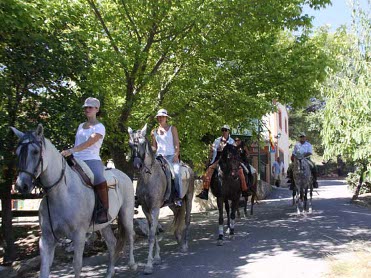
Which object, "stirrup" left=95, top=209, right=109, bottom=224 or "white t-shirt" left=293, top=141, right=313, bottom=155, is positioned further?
"white t-shirt" left=293, top=141, right=313, bottom=155

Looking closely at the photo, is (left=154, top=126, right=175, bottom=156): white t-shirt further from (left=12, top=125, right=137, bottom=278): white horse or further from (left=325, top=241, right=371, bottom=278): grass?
(left=325, top=241, right=371, bottom=278): grass

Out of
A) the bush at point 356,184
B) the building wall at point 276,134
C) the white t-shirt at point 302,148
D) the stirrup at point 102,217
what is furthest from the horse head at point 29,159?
the building wall at point 276,134

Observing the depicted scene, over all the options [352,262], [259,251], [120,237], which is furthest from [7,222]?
[352,262]

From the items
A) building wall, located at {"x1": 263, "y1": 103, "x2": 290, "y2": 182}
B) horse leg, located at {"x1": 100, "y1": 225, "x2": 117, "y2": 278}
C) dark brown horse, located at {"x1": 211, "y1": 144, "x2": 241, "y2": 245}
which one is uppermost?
building wall, located at {"x1": 263, "y1": 103, "x2": 290, "y2": 182}

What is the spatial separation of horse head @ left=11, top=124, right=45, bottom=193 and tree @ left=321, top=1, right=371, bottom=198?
4.84 m

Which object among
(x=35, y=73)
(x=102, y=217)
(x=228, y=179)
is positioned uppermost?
(x=35, y=73)

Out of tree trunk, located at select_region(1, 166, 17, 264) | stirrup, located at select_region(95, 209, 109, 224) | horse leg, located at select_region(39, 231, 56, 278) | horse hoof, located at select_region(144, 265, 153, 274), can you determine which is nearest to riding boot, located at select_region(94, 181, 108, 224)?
stirrup, located at select_region(95, 209, 109, 224)

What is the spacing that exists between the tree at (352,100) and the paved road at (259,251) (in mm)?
2113

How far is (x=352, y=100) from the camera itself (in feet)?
23.7

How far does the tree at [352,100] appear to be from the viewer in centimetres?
701

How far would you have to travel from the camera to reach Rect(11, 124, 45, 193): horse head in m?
4.82

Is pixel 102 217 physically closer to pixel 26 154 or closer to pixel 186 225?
pixel 26 154

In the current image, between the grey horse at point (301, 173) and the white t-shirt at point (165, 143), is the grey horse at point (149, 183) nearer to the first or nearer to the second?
the white t-shirt at point (165, 143)

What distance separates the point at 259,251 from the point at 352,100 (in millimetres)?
3747
